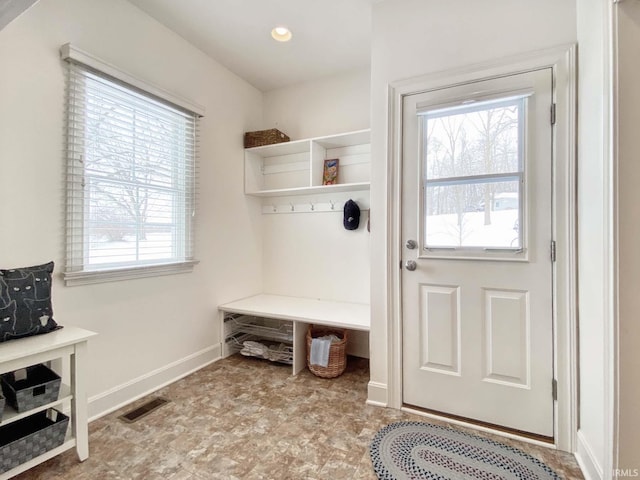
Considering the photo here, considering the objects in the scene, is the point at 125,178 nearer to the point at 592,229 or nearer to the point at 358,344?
the point at 358,344

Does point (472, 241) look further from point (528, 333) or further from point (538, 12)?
point (538, 12)

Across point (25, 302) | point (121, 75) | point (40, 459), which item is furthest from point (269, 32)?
point (40, 459)

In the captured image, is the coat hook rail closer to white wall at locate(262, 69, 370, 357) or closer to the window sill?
white wall at locate(262, 69, 370, 357)

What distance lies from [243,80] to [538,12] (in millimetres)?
2356

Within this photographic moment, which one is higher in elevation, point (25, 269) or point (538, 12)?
point (538, 12)

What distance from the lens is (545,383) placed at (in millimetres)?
1721

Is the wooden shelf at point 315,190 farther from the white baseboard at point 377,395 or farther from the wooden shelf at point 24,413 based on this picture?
the wooden shelf at point 24,413

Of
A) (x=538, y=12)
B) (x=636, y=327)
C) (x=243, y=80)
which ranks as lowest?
(x=636, y=327)

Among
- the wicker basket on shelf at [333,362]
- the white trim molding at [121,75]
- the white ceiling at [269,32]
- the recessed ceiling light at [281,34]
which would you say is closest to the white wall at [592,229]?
the white ceiling at [269,32]

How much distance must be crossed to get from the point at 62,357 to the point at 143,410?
747mm

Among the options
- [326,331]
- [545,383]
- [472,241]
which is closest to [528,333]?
[545,383]

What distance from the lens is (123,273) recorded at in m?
2.09

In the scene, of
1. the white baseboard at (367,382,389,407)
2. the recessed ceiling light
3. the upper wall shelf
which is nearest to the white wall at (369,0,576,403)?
the white baseboard at (367,382,389,407)

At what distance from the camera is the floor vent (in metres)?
1.94
